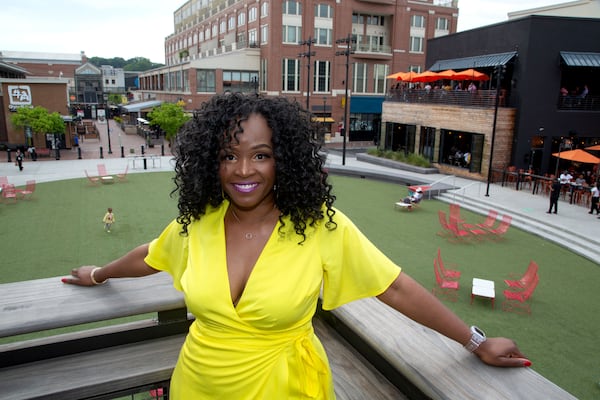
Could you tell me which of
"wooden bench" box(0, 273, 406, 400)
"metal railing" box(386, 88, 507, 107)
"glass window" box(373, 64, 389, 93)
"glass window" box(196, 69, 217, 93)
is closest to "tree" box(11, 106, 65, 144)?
"glass window" box(196, 69, 217, 93)

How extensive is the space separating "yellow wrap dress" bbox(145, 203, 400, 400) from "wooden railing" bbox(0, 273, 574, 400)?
39 centimetres

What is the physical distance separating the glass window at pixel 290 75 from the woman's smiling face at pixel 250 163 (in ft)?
139

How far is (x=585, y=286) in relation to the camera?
32.8ft

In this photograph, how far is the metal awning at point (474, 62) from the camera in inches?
890

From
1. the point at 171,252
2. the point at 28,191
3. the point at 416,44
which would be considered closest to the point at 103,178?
the point at 28,191

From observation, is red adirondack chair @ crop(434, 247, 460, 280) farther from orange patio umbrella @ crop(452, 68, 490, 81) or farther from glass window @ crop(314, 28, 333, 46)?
glass window @ crop(314, 28, 333, 46)

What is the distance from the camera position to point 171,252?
7.11ft

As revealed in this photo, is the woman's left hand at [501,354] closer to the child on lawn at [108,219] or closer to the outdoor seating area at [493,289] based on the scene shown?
the outdoor seating area at [493,289]

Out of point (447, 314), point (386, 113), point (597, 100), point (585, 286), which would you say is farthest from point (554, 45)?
point (447, 314)

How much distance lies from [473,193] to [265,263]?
1918 cm

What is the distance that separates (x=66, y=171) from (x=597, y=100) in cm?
2703

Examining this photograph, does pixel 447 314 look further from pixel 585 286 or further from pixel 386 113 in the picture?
pixel 386 113

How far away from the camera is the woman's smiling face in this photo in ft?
6.37

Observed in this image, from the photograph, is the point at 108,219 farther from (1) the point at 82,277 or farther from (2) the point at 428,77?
(2) the point at 428,77
